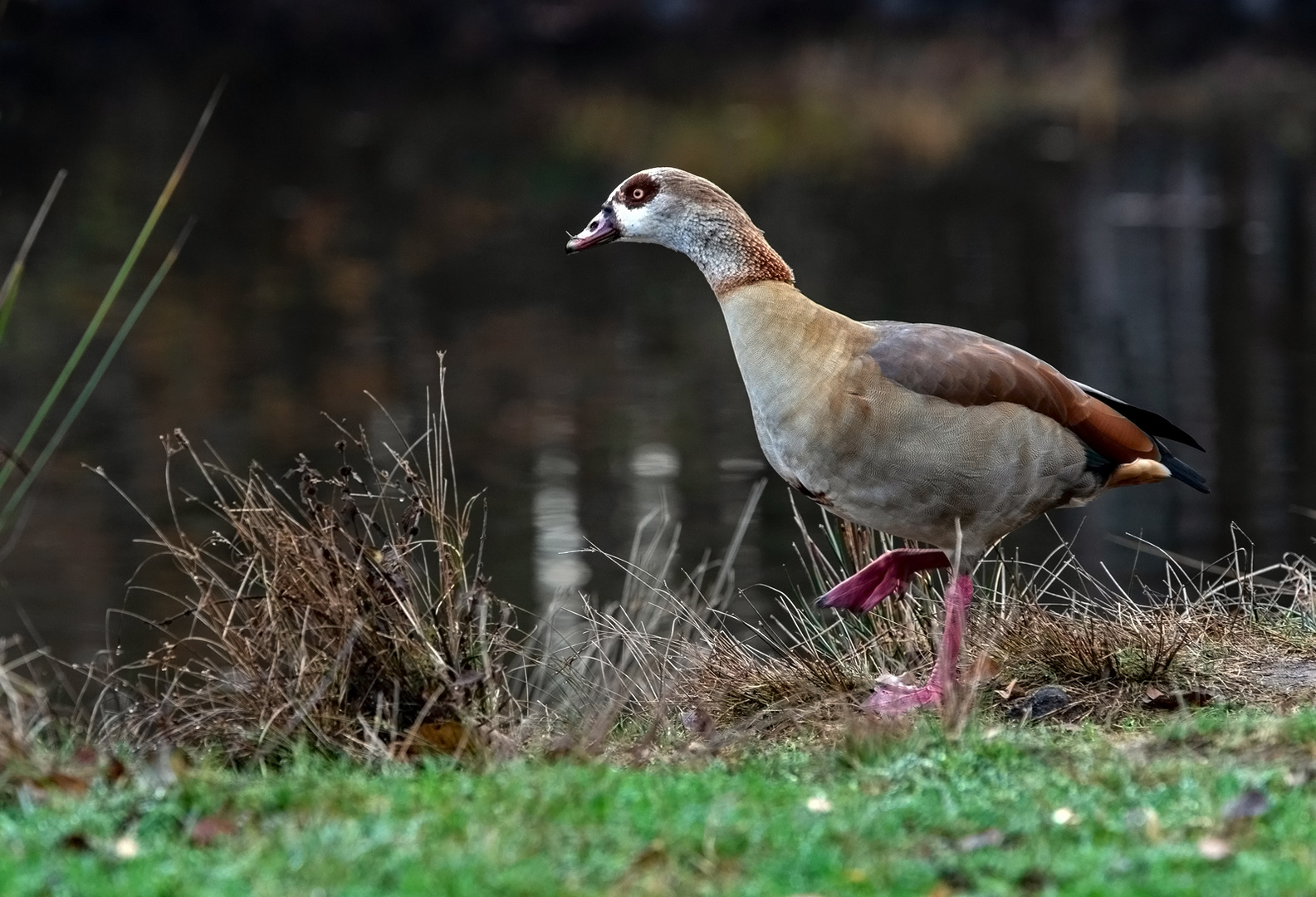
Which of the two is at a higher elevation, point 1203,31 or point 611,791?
point 1203,31

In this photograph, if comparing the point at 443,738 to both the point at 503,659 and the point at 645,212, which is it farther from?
the point at 645,212

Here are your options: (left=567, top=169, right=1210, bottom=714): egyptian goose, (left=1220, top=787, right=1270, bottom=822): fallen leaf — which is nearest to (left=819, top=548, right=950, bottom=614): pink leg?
(left=567, top=169, right=1210, bottom=714): egyptian goose

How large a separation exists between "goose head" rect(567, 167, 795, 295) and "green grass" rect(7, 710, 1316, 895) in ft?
6.17

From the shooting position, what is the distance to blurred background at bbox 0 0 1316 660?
548 inches

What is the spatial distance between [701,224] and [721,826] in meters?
2.63

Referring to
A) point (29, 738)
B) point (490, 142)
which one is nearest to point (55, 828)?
point (29, 738)

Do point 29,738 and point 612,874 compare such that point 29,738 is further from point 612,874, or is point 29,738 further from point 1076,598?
point 1076,598

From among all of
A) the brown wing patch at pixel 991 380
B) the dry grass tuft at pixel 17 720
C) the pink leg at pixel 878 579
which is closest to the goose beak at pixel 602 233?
the brown wing patch at pixel 991 380

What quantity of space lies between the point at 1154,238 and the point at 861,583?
792 inches

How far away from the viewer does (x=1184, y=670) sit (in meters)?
5.59

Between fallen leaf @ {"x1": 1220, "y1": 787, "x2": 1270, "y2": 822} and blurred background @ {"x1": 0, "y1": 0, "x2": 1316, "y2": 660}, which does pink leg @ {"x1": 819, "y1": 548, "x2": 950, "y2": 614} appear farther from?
blurred background @ {"x1": 0, "y1": 0, "x2": 1316, "y2": 660}

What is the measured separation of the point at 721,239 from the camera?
19.0 ft

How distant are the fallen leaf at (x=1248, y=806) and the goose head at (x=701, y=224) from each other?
99.1 inches

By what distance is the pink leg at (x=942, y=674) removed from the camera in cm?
527
